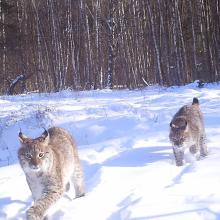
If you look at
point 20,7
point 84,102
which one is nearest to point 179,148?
point 84,102

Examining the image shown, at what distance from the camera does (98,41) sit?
2734 cm

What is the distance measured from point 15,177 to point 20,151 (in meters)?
1.56

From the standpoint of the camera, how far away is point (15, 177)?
6980 millimetres

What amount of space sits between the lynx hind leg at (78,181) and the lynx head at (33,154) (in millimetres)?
912

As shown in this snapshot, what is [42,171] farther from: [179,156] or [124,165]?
[179,156]

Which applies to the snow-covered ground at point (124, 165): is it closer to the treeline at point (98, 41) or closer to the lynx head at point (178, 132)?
the lynx head at point (178, 132)

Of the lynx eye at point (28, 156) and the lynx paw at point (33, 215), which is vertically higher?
the lynx eye at point (28, 156)

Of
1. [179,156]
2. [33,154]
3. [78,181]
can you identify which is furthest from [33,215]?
[179,156]

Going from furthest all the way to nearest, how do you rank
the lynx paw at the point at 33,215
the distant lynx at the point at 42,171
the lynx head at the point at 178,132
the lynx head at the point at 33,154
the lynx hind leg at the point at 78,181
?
the lynx head at the point at 178,132 < the lynx hind leg at the point at 78,181 < the lynx head at the point at 33,154 < the distant lynx at the point at 42,171 < the lynx paw at the point at 33,215

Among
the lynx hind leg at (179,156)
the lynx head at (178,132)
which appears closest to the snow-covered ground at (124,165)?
the lynx hind leg at (179,156)

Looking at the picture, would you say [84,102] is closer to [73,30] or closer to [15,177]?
[15,177]

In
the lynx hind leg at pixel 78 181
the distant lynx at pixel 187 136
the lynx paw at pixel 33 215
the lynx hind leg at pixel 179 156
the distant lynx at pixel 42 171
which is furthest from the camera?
the distant lynx at pixel 187 136

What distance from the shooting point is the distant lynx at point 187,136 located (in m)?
7.71

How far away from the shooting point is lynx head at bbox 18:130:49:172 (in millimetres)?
5312
